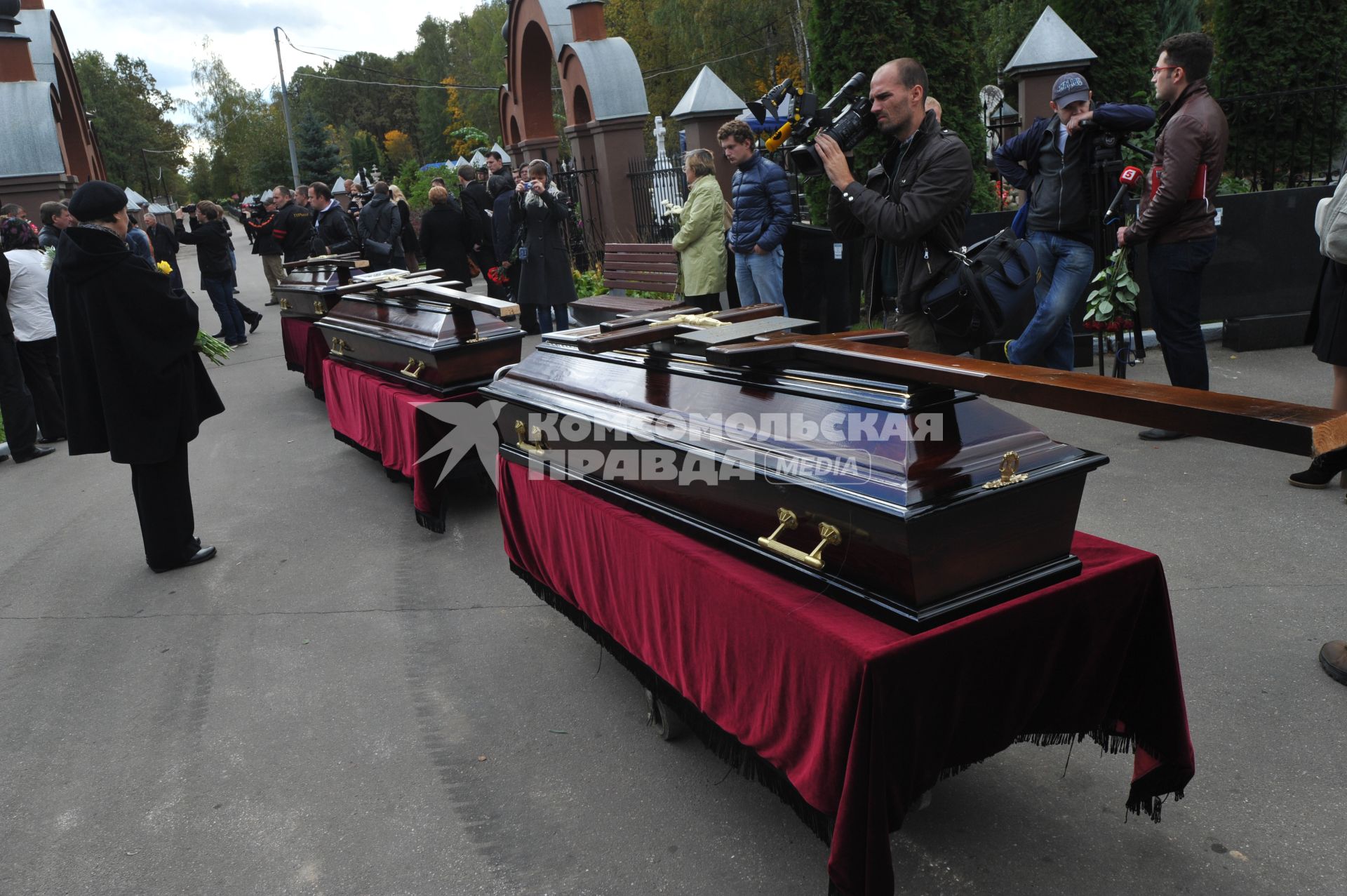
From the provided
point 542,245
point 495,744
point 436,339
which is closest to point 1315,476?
point 495,744

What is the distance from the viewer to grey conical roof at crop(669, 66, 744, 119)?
415 inches

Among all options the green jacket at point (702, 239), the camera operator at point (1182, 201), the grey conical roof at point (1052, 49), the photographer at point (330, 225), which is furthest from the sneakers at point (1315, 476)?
the photographer at point (330, 225)

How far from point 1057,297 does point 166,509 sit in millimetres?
5127

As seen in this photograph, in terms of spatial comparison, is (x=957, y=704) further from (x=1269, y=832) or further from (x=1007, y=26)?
(x=1007, y=26)

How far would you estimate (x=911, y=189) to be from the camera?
138 inches

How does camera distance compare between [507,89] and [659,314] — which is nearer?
[659,314]

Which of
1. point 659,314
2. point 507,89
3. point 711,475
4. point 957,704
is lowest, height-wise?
point 957,704

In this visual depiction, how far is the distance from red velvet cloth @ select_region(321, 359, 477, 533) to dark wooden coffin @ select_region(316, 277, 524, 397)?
0.10 metres

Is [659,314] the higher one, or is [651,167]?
[651,167]

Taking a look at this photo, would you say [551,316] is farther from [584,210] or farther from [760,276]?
[584,210]

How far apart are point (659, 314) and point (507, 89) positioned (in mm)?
19673

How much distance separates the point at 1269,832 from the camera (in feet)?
7.66

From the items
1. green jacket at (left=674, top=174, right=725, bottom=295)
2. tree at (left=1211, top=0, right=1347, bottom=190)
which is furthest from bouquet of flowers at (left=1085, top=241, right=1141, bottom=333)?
tree at (left=1211, top=0, right=1347, bottom=190)

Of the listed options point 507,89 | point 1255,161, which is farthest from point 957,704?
point 507,89
